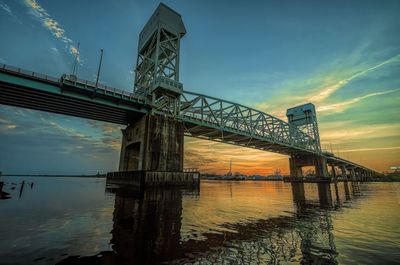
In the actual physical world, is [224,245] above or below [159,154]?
below

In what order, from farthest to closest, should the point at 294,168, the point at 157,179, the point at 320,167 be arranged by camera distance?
the point at 294,168 → the point at 320,167 → the point at 157,179

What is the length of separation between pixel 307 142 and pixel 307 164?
1123cm

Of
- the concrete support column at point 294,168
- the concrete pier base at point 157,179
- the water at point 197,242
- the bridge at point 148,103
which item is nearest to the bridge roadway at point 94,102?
the bridge at point 148,103

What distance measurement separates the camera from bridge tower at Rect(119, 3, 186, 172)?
1422 inches

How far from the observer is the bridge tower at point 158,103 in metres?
36.1

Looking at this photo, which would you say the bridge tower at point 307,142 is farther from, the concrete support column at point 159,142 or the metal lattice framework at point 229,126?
the concrete support column at point 159,142

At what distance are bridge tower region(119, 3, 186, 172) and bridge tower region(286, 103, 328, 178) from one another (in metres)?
71.2

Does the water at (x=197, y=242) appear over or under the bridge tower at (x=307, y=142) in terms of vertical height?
under

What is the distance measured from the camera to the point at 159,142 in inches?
1446

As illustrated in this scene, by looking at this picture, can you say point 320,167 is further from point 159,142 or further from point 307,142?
point 159,142

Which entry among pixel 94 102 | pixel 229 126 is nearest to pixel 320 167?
pixel 229 126

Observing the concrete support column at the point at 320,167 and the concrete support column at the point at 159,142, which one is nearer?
the concrete support column at the point at 159,142

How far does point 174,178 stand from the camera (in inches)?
1344

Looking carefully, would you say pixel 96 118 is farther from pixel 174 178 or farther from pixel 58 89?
pixel 174 178
